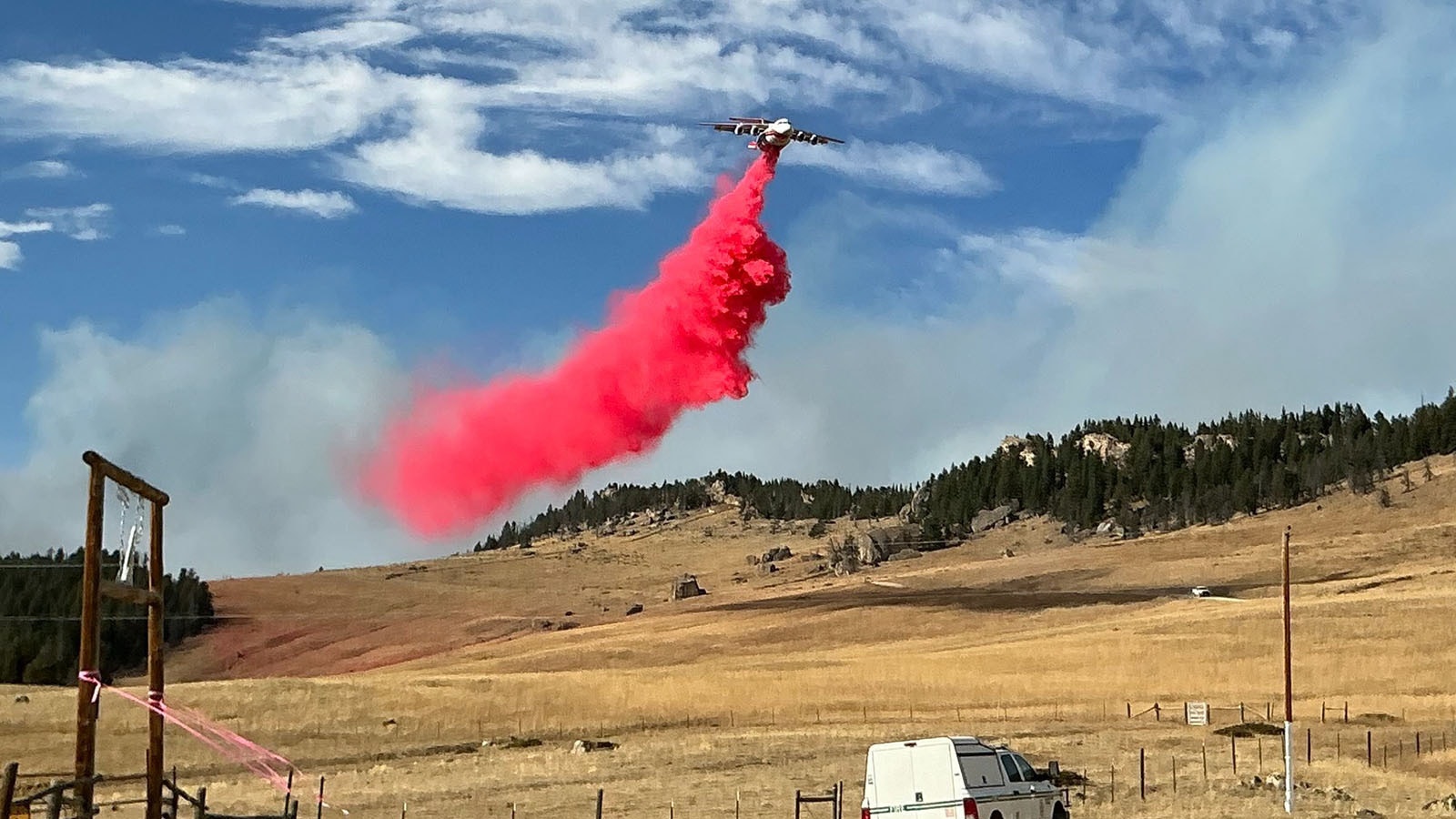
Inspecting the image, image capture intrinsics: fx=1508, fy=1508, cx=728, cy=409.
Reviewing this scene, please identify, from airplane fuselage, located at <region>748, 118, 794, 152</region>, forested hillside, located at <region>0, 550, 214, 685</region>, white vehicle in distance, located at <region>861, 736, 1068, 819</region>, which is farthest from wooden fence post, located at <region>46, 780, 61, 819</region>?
forested hillside, located at <region>0, 550, 214, 685</region>

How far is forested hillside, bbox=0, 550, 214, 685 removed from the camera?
12188 cm

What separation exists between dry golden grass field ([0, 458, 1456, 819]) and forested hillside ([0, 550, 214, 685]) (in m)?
5.69

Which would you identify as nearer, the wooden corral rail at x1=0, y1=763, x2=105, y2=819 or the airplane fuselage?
the wooden corral rail at x1=0, y1=763, x2=105, y2=819

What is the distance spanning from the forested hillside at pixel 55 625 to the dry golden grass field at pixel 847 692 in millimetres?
5688

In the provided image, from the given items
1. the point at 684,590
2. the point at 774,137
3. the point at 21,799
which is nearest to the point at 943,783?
the point at 21,799

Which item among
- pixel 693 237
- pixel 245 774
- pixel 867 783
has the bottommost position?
pixel 245 774

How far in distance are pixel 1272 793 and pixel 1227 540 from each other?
131m

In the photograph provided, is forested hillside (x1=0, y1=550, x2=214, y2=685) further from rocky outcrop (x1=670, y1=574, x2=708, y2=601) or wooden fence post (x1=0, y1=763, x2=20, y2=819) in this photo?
wooden fence post (x1=0, y1=763, x2=20, y2=819)

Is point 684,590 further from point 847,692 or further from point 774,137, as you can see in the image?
point 774,137

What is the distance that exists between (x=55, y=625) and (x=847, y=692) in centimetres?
7900

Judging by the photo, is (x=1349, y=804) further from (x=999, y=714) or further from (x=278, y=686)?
(x=278, y=686)

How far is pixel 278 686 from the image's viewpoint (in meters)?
78.8

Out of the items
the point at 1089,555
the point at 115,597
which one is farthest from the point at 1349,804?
the point at 1089,555

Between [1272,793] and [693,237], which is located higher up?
[693,237]
